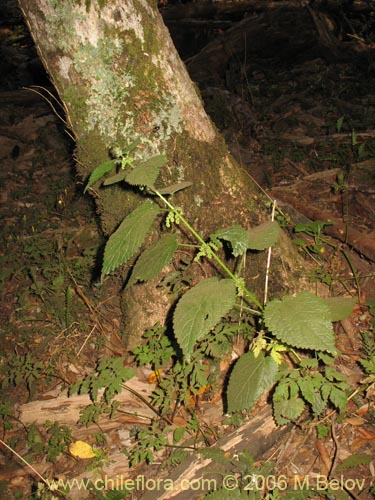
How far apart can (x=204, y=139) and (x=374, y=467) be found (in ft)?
5.60

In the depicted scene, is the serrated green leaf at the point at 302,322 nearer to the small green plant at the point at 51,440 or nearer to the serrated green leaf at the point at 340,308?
the serrated green leaf at the point at 340,308

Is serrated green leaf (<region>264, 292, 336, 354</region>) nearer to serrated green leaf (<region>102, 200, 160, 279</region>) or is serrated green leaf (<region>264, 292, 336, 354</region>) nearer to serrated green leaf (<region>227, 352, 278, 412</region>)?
serrated green leaf (<region>227, 352, 278, 412</region>)

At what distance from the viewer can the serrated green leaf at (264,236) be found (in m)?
1.77

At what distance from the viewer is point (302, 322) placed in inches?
60.4

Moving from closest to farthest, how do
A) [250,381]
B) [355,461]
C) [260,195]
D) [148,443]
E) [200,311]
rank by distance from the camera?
[200,311] → [250,381] → [355,461] → [148,443] → [260,195]

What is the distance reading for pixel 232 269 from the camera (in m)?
2.33

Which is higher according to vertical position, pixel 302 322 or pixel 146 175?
pixel 146 175

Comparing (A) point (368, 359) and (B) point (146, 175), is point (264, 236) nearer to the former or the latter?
(B) point (146, 175)

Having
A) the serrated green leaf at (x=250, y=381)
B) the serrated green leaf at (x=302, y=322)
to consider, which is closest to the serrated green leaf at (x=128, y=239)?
the serrated green leaf at (x=302, y=322)

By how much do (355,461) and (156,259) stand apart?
1224mm

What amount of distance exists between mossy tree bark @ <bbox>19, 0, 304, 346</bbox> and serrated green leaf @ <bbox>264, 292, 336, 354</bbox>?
0.75 meters

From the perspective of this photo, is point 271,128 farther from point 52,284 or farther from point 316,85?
point 52,284

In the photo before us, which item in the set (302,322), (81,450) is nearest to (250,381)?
(302,322)

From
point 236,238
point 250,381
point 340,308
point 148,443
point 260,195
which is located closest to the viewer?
point 236,238
